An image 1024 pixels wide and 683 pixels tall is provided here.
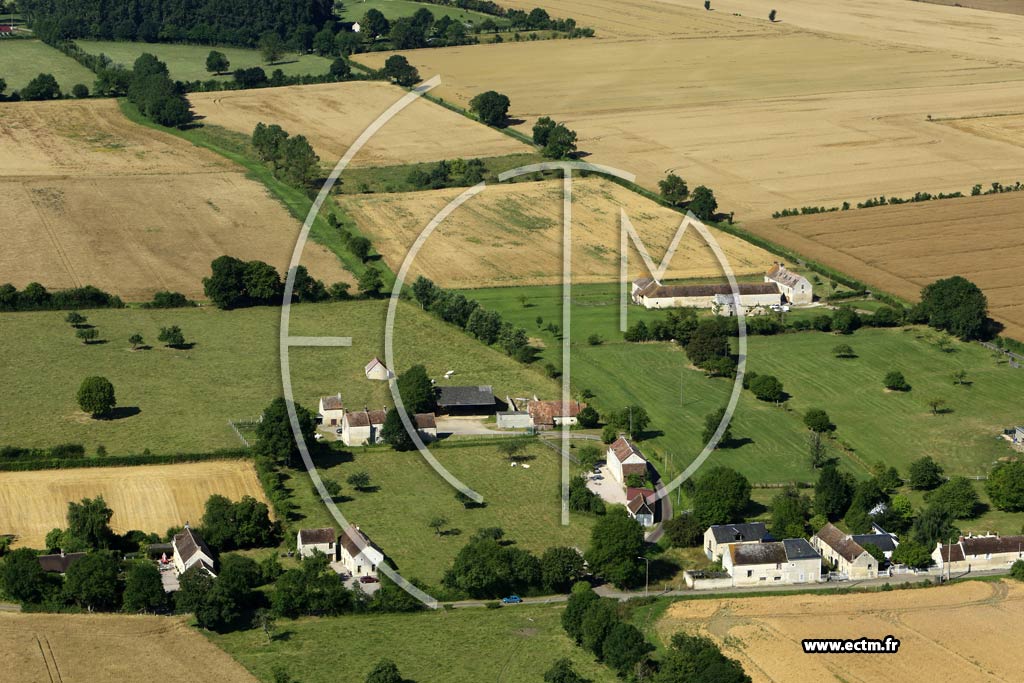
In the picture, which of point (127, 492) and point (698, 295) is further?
point (698, 295)

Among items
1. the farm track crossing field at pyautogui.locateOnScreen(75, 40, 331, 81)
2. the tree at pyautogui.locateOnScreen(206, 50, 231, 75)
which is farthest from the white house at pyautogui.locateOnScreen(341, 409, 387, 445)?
the tree at pyautogui.locateOnScreen(206, 50, 231, 75)

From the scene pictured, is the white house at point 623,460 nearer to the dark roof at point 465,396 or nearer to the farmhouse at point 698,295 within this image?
the dark roof at point 465,396

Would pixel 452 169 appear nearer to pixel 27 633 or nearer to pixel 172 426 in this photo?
pixel 172 426

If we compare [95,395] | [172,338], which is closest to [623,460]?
[95,395]

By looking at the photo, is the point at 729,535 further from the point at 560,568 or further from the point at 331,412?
the point at 331,412

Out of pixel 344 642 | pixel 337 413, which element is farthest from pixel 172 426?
pixel 344 642

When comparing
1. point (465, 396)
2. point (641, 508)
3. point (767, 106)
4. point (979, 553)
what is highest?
point (767, 106)
